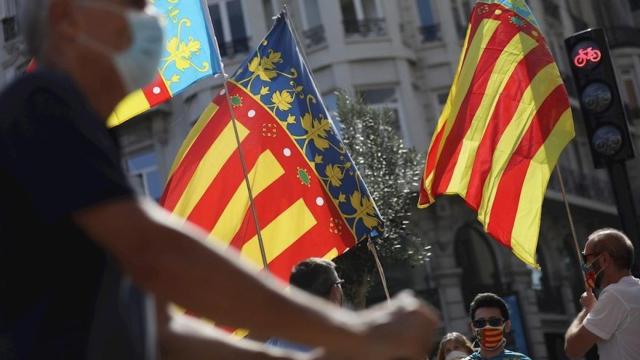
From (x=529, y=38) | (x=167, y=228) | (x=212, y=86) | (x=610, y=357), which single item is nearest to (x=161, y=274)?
(x=167, y=228)

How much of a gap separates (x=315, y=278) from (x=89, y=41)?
8.74 feet

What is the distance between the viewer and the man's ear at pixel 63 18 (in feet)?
6.40

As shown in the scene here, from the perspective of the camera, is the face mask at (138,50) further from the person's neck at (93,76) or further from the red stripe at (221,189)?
the red stripe at (221,189)

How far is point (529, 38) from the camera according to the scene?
9.38 m

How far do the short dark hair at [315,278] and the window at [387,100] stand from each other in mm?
22030

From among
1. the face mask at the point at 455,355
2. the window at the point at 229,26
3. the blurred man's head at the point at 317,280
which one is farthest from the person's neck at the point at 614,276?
the window at the point at 229,26

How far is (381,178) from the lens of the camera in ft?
69.2

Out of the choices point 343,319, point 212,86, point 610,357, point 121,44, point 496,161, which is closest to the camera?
point 343,319

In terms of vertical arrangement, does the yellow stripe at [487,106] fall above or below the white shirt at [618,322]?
above

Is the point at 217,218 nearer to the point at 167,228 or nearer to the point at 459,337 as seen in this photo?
the point at 459,337

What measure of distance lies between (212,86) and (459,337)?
62.0ft

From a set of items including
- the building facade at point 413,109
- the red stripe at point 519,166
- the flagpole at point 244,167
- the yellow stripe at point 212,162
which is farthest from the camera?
the building facade at point 413,109

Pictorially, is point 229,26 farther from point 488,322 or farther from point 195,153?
point 488,322

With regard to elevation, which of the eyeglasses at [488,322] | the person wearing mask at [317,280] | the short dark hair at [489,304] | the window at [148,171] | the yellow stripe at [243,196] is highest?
the person wearing mask at [317,280]
